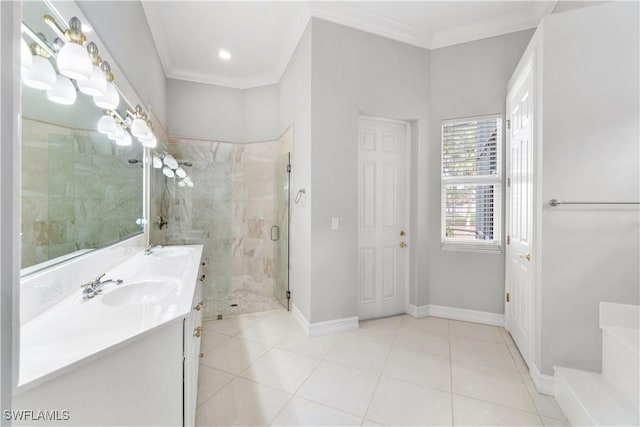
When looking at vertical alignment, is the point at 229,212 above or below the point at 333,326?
above

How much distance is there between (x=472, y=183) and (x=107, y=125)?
320 cm

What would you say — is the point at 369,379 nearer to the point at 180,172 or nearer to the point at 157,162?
the point at 157,162

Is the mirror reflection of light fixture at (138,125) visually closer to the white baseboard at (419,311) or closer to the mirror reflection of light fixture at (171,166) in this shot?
the mirror reflection of light fixture at (171,166)

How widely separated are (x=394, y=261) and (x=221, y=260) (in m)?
2.36

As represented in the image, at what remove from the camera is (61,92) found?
1.08 m

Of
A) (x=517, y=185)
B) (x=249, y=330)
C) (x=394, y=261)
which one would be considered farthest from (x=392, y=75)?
(x=249, y=330)

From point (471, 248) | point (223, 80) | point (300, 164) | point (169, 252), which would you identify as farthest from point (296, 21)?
point (471, 248)

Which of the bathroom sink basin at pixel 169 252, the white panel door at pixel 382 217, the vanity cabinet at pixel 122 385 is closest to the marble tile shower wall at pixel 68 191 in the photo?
the bathroom sink basin at pixel 169 252

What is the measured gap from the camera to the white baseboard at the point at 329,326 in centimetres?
261

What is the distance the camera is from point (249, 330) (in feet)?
8.93

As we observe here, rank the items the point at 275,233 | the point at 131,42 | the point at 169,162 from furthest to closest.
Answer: the point at 275,233 → the point at 169,162 → the point at 131,42

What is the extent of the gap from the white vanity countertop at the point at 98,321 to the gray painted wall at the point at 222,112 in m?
2.71

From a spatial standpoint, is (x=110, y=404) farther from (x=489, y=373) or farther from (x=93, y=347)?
(x=489, y=373)

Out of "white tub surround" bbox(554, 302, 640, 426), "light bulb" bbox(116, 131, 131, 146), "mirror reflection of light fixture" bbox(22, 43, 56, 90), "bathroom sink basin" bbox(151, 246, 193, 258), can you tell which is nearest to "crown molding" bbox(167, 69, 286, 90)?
"light bulb" bbox(116, 131, 131, 146)
